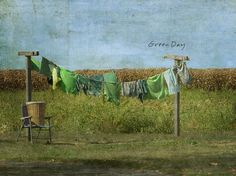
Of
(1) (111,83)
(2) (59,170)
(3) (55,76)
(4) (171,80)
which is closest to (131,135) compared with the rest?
(1) (111,83)

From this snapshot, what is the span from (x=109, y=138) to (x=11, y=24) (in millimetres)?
7945

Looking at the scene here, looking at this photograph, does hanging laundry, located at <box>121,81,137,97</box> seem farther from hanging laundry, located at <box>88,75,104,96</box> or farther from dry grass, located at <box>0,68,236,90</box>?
dry grass, located at <box>0,68,236,90</box>

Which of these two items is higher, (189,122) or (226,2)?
(226,2)

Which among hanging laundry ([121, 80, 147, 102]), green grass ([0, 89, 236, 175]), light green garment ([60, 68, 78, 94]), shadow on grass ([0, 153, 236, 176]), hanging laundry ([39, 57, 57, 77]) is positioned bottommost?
shadow on grass ([0, 153, 236, 176])

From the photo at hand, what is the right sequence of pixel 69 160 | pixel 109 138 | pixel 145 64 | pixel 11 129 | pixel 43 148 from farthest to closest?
pixel 145 64, pixel 11 129, pixel 109 138, pixel 43 148, pixel 69 160

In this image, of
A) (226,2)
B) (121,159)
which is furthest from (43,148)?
(226,2)

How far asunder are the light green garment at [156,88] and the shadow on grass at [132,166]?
15.5 ft

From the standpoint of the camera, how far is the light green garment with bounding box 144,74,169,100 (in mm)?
17953

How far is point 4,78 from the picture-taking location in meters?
25.1

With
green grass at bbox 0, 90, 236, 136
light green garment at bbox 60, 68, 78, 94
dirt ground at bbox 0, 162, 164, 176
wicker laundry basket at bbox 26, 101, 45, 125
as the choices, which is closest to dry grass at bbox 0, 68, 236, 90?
green grass at bbox 0, 90, 236, 136

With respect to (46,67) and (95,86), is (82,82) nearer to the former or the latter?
(95,86)

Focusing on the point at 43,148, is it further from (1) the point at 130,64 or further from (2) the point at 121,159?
(1) the point at 130,64

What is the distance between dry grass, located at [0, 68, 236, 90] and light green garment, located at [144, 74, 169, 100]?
6.32 m

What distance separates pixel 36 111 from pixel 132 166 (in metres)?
3.79
